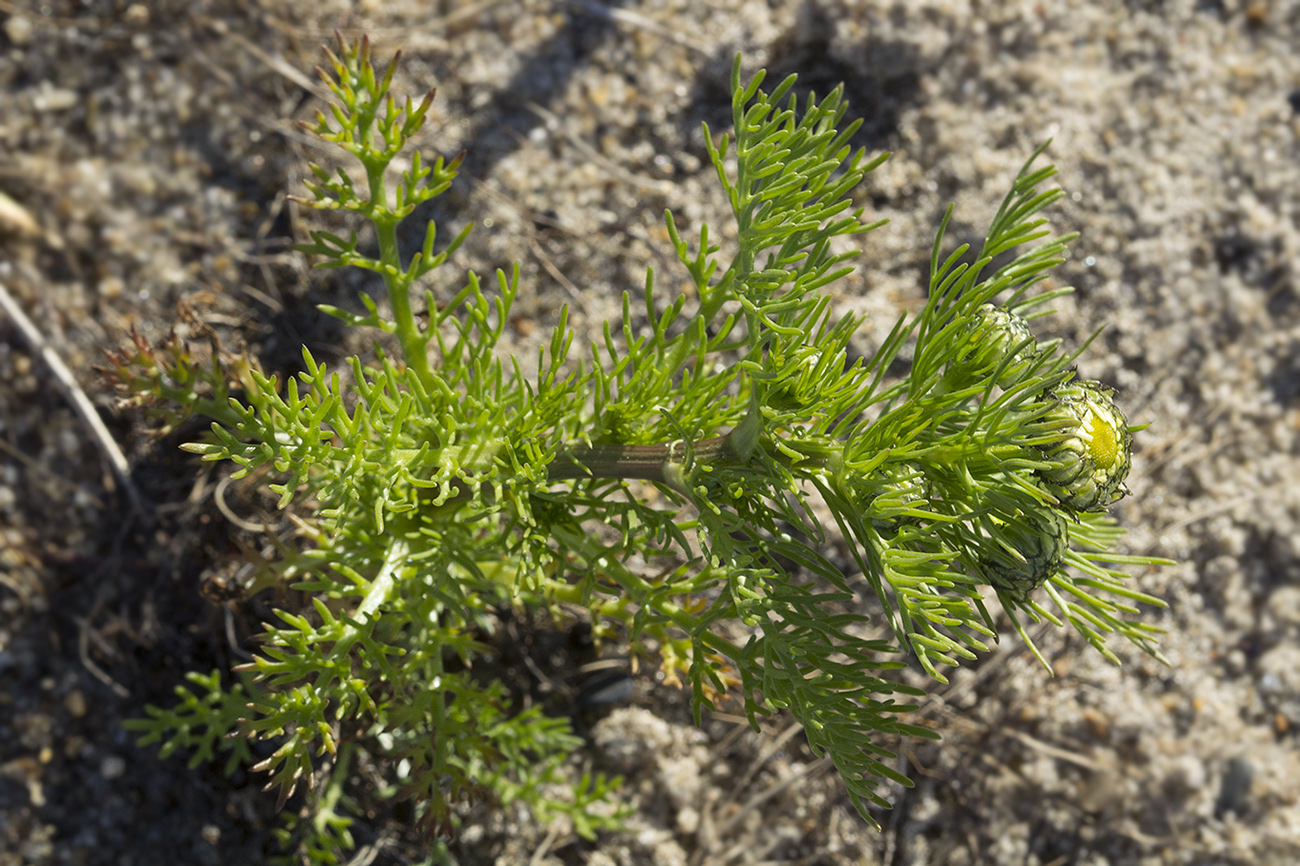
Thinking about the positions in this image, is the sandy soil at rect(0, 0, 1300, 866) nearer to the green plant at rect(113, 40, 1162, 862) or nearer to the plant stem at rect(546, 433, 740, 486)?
the green plant at rect(113, 40, 1162, 862)

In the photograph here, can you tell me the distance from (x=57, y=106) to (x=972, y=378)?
9.26 ft

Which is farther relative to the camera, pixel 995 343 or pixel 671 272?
pixel 671 272

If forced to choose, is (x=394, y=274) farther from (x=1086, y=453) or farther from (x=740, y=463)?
(x=1086, y=453)

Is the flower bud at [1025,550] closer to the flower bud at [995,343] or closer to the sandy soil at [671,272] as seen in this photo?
the flower bud at [995,343]

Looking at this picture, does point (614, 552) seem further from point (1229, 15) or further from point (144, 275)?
point (1229, 15)

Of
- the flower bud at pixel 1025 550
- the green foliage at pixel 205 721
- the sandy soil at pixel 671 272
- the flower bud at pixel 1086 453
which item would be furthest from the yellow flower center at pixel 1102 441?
the green foliage at pixel 205 721

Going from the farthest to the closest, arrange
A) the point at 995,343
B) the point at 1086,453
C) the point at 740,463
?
the point at 740,463 → the point at 995,343 → the point at 1086,453

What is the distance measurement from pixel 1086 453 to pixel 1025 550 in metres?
0.18

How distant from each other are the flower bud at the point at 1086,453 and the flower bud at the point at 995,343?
0.10 metres

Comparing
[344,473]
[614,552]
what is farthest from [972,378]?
[344,473]

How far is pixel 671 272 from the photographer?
2869 mm

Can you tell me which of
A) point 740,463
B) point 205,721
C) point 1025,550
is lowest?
point 205,721

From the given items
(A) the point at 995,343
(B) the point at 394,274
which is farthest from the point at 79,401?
(A) the point at 995,343

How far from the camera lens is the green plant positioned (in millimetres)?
1475
